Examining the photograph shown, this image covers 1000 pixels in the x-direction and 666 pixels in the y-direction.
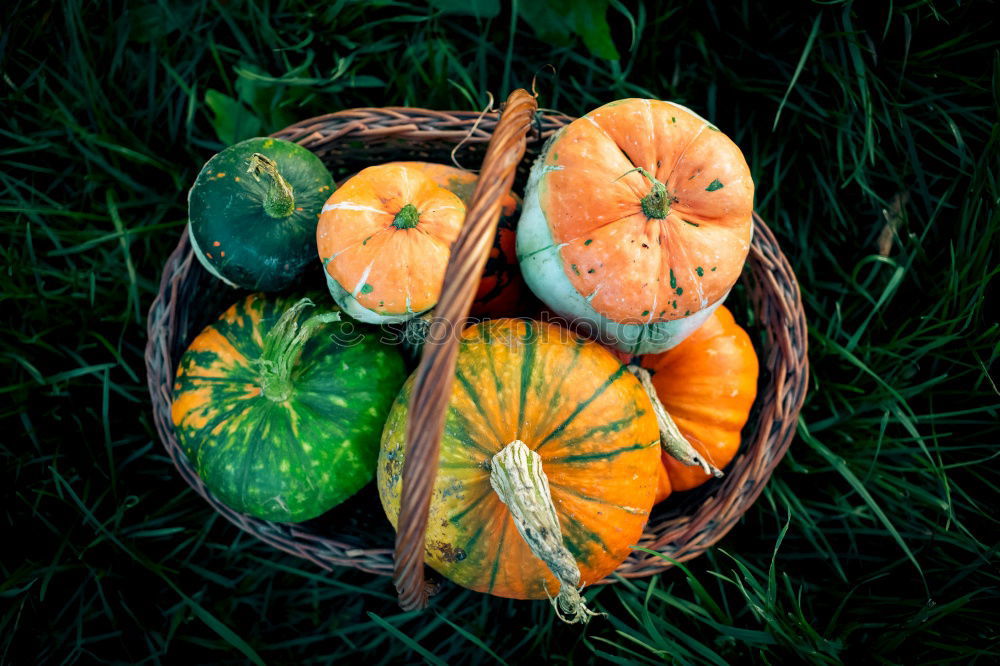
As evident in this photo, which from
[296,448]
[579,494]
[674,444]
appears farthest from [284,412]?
[674,444]

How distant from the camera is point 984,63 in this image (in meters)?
1.77

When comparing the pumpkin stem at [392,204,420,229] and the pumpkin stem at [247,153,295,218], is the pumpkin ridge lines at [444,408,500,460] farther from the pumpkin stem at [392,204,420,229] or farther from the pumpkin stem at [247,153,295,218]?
the pumpkin stem at [247,153,295,218]

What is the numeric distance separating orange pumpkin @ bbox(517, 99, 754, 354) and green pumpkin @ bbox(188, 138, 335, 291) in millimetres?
493

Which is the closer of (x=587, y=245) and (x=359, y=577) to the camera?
(x=587, y=245)

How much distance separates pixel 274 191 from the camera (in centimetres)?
130

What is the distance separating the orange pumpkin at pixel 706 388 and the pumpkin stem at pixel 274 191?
0.85 m

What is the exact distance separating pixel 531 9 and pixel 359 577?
158 cm

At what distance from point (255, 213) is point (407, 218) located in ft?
1.18

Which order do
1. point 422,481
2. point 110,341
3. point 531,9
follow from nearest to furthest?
point 422,481 < point 531,9 < point 110,341

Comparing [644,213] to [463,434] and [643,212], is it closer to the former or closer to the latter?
[643,212]

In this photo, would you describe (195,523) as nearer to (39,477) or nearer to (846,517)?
(39,477)

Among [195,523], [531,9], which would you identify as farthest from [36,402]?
[531,9]

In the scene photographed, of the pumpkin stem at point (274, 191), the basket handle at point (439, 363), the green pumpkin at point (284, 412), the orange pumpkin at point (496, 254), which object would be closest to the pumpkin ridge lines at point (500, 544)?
the basket handle at point (439, 363)

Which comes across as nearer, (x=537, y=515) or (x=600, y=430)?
(x=537, y=515)
